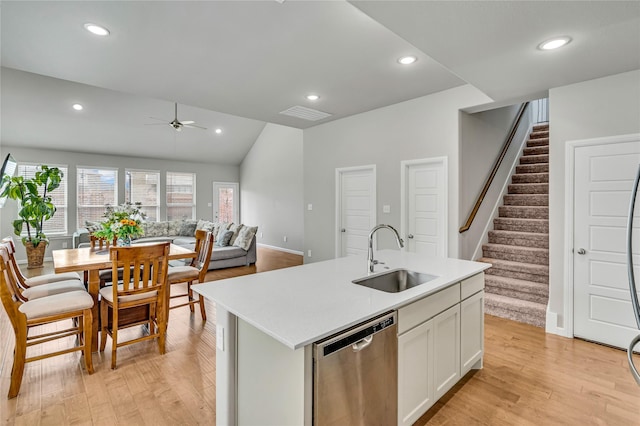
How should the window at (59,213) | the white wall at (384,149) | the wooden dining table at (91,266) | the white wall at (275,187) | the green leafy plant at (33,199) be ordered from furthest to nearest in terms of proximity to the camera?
the white wall at (275,187), the window at (59,213), the green leafy plant at (33,199), the white wall at (384,149), the wooden dining table at (91,266)

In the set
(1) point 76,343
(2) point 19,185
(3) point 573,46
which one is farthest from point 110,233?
(2) point 19,185

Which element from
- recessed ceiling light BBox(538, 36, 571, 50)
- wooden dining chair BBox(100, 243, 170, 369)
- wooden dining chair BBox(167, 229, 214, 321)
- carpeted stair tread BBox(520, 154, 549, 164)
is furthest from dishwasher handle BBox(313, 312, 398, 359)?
carpeted stair tread BBox(520, 154, 549, 164)

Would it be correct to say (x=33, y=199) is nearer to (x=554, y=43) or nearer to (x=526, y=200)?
(x=554, y=43)

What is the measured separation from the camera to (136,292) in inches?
104

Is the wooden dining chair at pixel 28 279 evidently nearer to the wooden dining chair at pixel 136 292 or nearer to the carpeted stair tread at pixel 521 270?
the wooden dining chair at pixel 136 292

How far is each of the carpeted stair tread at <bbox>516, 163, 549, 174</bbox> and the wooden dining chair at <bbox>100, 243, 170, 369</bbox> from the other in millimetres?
5773

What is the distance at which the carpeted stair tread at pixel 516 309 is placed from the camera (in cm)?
342

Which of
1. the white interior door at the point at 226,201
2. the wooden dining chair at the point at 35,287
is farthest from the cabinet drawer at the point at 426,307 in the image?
the white interior door at the point at 226,201

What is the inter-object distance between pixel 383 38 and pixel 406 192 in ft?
7.48

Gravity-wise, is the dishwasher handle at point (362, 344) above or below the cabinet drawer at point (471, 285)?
below

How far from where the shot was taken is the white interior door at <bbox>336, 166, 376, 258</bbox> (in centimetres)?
503

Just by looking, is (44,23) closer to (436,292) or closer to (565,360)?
(436,292)

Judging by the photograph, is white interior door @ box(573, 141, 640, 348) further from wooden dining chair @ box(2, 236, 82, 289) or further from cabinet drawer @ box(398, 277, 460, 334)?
wooden dining chair @ box(2, 236, 82, 289)

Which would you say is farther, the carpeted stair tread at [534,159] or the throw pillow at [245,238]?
the throw pillow at [245,238]
